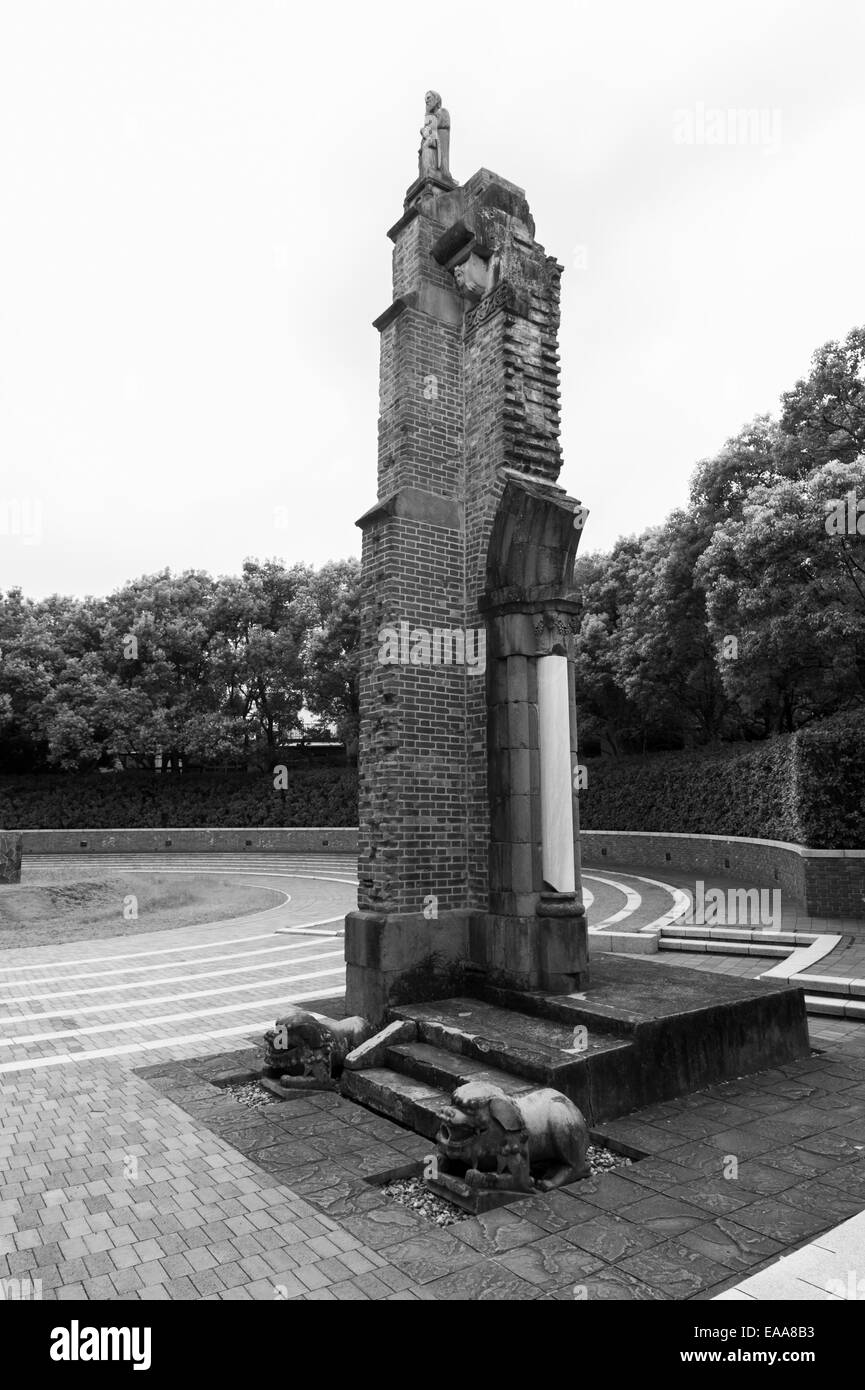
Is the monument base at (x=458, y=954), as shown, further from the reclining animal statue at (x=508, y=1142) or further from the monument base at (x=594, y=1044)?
the reclining animal statue at (x=508, y=1142)

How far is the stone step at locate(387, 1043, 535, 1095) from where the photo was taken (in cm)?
529

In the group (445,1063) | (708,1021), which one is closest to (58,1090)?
(445,1063)

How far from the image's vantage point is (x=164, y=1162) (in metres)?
4.79

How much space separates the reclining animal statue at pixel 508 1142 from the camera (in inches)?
171

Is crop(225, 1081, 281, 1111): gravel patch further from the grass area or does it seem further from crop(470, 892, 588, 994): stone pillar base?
the grass area

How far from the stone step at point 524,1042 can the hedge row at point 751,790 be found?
10.1m

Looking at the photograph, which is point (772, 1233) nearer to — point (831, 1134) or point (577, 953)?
point (831, 1134)

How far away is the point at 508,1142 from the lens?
171 inches

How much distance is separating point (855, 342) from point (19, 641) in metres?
31.3

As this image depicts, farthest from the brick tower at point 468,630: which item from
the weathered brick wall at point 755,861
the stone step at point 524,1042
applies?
the weathered brick wall at point 755,861

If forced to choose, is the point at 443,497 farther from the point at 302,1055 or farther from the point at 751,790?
the point at 751,790

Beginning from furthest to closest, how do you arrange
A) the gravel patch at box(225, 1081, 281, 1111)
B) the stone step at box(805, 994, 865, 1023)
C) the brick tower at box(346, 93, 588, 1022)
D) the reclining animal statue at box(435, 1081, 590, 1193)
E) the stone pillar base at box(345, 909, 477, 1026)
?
the stone step at box(805, 994, 865, 1023) < the brick tower at box(346, 93, 588, 1022) < the stone pillar base at box(345, 909, 477, 1026) < the gravel patch at box(225, 1081, 281, 1111) < the reclining animal statue at box(435, 1081, 590, 1193)

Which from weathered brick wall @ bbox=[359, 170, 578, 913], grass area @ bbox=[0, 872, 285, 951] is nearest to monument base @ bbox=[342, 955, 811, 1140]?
weathered brick wall @ bbox=[359, 170, 578, 913]

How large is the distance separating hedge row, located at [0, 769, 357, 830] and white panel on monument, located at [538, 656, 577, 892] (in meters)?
25.1
